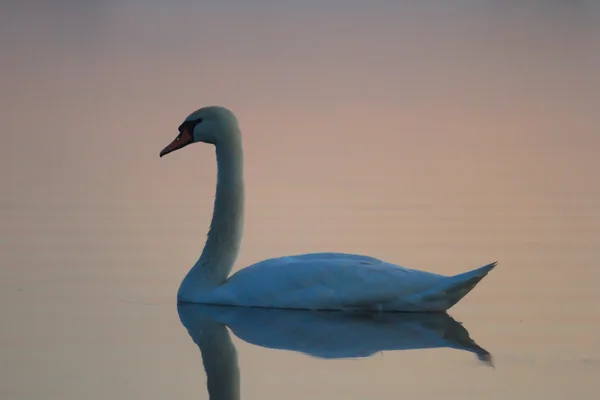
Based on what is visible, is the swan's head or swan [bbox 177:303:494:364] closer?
swan [bbox 177:303:494:364]

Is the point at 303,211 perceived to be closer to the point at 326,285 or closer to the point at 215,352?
the point at 326,285

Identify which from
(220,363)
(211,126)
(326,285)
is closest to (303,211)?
(211,126)

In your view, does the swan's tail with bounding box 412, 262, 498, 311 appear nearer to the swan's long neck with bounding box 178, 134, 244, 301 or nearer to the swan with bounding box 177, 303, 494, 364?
the swan with bounding box 177, 303, 494, 364

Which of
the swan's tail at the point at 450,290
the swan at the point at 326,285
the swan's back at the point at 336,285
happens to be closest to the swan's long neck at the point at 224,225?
the swan at the point at 326,285

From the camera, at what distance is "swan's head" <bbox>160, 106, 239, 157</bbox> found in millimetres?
7914

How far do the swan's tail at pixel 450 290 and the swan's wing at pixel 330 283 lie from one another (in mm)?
46

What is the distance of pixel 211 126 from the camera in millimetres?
7922

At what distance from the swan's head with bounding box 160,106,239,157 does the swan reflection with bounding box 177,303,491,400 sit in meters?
1.01

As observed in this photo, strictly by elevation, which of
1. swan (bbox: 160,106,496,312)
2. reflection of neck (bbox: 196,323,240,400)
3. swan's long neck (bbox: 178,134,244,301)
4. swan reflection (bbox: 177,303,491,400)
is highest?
swan's long neck (bbox: 178,134,244,301)

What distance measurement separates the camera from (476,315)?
7.18 meters

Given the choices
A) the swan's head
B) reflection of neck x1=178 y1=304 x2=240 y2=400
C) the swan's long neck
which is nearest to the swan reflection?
reflection of neck x1=178 y1=304 x2=240 y2=400

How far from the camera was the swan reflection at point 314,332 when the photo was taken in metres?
6.31

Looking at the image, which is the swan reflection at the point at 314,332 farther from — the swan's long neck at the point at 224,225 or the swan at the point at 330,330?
the swan's long neck at the point at 224,225

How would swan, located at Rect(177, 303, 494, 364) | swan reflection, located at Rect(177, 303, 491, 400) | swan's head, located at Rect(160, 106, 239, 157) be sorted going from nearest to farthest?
swan reflection, located at Rect(177, 303, 491, 400), swan, located at Rect(177, 303, 494, 364), swan's head, located at Rect(160, 106, 239, 157)
